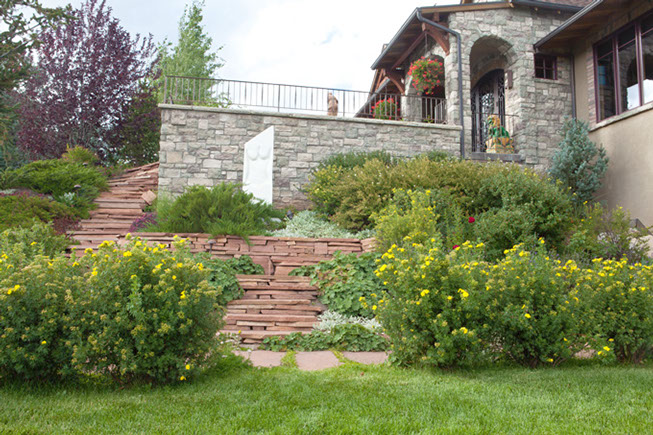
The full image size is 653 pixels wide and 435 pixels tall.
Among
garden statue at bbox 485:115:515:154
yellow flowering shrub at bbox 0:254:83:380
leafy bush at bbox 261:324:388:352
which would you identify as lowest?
leafy bush at bbox 261:324:388:352

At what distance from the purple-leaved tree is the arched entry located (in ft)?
32.0

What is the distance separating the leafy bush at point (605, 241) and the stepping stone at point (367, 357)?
3.24 m

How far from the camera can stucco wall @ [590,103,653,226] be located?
9.27 m

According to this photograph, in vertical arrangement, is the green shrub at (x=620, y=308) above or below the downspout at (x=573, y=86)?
below

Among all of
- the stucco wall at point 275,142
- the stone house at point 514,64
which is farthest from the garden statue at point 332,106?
the stone house at point 514,64

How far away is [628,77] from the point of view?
10.0 m

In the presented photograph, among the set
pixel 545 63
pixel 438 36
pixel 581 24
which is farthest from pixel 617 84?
pixel 438 36

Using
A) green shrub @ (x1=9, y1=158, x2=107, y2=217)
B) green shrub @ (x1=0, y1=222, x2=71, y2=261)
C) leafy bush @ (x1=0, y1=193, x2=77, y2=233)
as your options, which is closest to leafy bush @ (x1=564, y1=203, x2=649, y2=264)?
green shrub @ (x1=0, y1=222, x2=71, y2=261)

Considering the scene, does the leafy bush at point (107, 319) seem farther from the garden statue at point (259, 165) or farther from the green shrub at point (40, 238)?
the garden statue at point (259, 165)

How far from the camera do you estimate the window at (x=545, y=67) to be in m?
11.6

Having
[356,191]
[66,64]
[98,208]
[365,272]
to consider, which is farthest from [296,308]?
[66,64]

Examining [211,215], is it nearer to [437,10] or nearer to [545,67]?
[437,10]

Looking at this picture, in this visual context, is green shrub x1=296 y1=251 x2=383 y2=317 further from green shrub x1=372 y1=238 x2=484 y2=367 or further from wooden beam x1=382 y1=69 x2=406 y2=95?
wooden beam x1=382 y1=69 x2=406 y2=95

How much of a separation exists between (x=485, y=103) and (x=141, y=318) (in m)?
12.8
